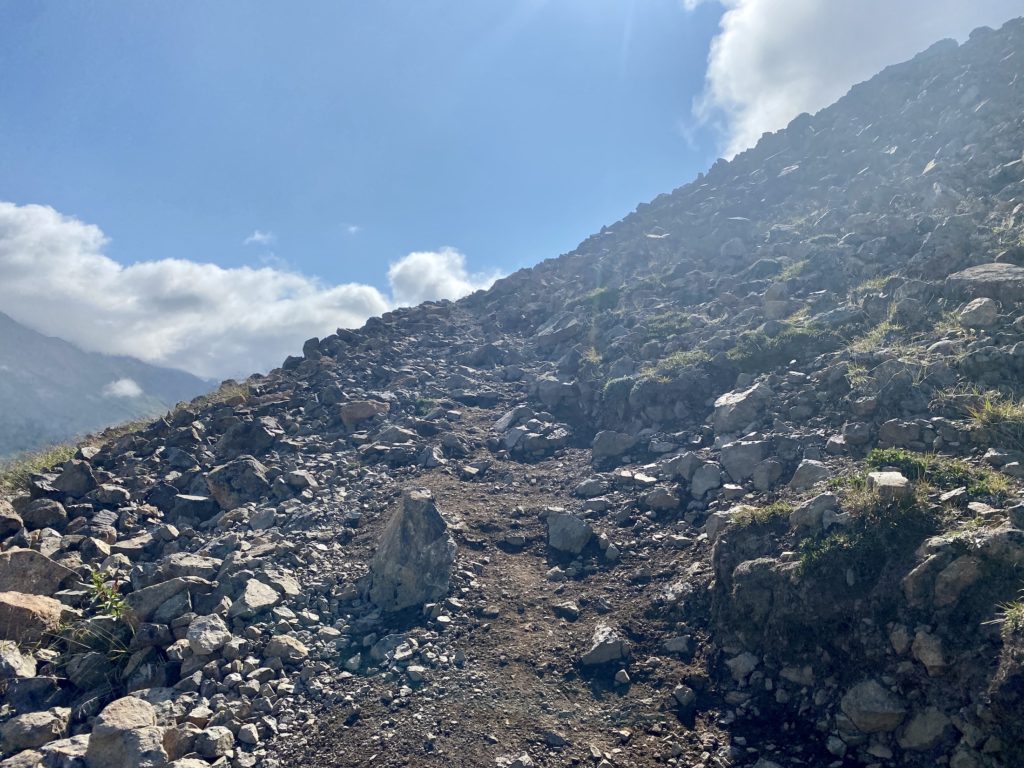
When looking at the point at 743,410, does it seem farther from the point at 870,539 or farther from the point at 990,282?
the point at 870,539

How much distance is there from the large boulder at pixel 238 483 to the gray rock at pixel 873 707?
380 inches

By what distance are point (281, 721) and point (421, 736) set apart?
1.50 meters

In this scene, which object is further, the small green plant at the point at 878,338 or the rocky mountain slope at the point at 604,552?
the small green plant at the point at 878,338

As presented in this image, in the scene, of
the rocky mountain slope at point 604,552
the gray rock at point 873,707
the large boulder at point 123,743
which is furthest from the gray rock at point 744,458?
the large boulder at point 123,743

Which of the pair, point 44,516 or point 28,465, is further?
point 28,465

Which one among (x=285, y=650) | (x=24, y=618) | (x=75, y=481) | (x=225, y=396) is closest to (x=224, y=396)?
(x=225, y=396)

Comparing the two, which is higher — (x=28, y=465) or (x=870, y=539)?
(x=28, y=465)

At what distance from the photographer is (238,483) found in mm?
11492

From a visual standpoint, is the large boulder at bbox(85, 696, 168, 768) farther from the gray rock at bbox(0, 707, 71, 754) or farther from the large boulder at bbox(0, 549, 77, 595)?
the large boulder at bbox(0, 549, 77, 595)

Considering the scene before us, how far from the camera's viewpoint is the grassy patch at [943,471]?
19.9 ft

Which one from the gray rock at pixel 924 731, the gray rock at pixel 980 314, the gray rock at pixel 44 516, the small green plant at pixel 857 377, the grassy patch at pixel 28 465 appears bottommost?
the gray rock at pixel 924 731

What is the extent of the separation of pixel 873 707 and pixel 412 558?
5.69m

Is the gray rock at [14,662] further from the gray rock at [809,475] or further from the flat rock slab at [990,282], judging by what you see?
the flat rock slab at [990,282]

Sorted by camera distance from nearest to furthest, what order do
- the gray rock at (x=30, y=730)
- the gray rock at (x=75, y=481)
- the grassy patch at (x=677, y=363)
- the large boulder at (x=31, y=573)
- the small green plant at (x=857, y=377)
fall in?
the gray rock at (x=30, y=730) → the large boulder at (x=31, y=573) → the small green plant at (x=857, y=377) → the gray rock at (x=75, y=481) → the grassy patch at (x=677, y=363)
